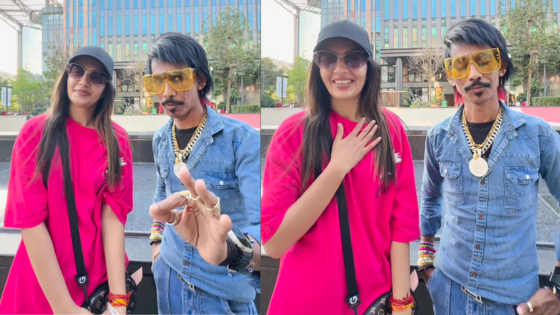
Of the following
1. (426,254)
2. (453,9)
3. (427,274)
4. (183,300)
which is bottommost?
(183,300)

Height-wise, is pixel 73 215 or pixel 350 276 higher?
pixel 73 215

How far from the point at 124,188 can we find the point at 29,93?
0.87 m

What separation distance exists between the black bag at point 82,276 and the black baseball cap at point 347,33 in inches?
Answer: 62.2

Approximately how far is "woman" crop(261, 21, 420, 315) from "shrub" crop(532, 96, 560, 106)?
27.1 inches

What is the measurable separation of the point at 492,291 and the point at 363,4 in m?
1.64

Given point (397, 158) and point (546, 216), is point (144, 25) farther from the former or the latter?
point (546, 216)

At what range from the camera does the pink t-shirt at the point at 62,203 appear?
248 cm

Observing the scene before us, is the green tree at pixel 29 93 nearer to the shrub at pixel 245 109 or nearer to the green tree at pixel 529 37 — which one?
the shrub at pixel 245 109

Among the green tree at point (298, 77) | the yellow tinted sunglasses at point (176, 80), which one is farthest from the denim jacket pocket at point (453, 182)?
the yellow tinted sunglasses at point (176, 80)

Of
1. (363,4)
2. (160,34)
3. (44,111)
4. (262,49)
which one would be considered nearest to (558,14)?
(363,4)

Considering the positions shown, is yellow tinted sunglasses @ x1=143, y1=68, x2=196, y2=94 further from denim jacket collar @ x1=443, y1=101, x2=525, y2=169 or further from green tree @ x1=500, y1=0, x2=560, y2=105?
green tree @ x1=500, y1=0, x2=560, y2=105

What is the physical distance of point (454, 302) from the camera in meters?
2.29

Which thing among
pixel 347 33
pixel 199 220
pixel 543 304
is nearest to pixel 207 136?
pixel 199 220

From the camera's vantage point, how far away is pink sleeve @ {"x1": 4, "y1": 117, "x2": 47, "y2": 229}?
246 centimetres
